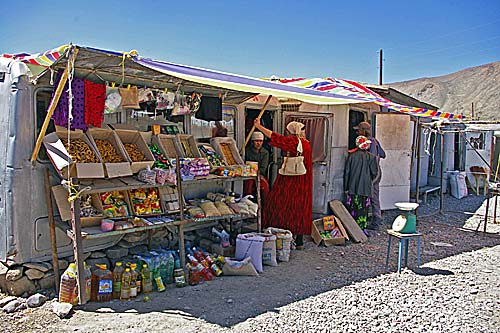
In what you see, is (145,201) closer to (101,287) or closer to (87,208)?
(87,208)

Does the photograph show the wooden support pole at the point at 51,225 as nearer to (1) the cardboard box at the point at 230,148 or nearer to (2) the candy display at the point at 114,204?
(2) the candy display at the point at 114,204

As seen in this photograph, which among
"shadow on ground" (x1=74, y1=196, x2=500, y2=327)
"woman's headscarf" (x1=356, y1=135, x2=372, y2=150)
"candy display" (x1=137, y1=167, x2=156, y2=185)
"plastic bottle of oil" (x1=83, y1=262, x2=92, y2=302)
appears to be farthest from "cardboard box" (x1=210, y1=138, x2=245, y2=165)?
"woman's headscarf" (x1=356, y1=135, x2=372, y2=150)

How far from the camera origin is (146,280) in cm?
483

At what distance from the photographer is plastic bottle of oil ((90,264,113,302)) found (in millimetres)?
4527

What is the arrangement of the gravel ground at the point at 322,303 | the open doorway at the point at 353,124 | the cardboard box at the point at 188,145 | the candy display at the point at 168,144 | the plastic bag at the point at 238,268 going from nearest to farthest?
1. the gravel ground at the point at 322,303
2. the plastic bag at the point at 238,268
3. the candy display at the point at 168,144
4. the cardboard box at the point at 188,145
5. the open doorway at the point at 353,124

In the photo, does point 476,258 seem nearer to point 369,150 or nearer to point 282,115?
point 369,150

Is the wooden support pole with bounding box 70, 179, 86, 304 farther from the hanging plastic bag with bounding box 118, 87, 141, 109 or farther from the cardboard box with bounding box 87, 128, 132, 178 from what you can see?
the hanging plastic bag with bounding box 118, 87, 141, 109

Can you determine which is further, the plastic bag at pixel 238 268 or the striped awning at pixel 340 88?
the striped awning at pixel 340 88

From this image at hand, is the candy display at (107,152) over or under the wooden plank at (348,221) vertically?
over

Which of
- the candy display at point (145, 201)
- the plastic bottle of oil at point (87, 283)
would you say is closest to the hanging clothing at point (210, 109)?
the candy display at point (145, 201)

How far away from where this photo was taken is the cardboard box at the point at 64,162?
4.34 meters

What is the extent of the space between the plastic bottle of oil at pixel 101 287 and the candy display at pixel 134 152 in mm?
1360

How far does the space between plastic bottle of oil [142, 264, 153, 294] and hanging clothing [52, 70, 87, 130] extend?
1.68m

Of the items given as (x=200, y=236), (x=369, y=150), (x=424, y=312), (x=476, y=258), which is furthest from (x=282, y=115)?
(x=424, y=312)
